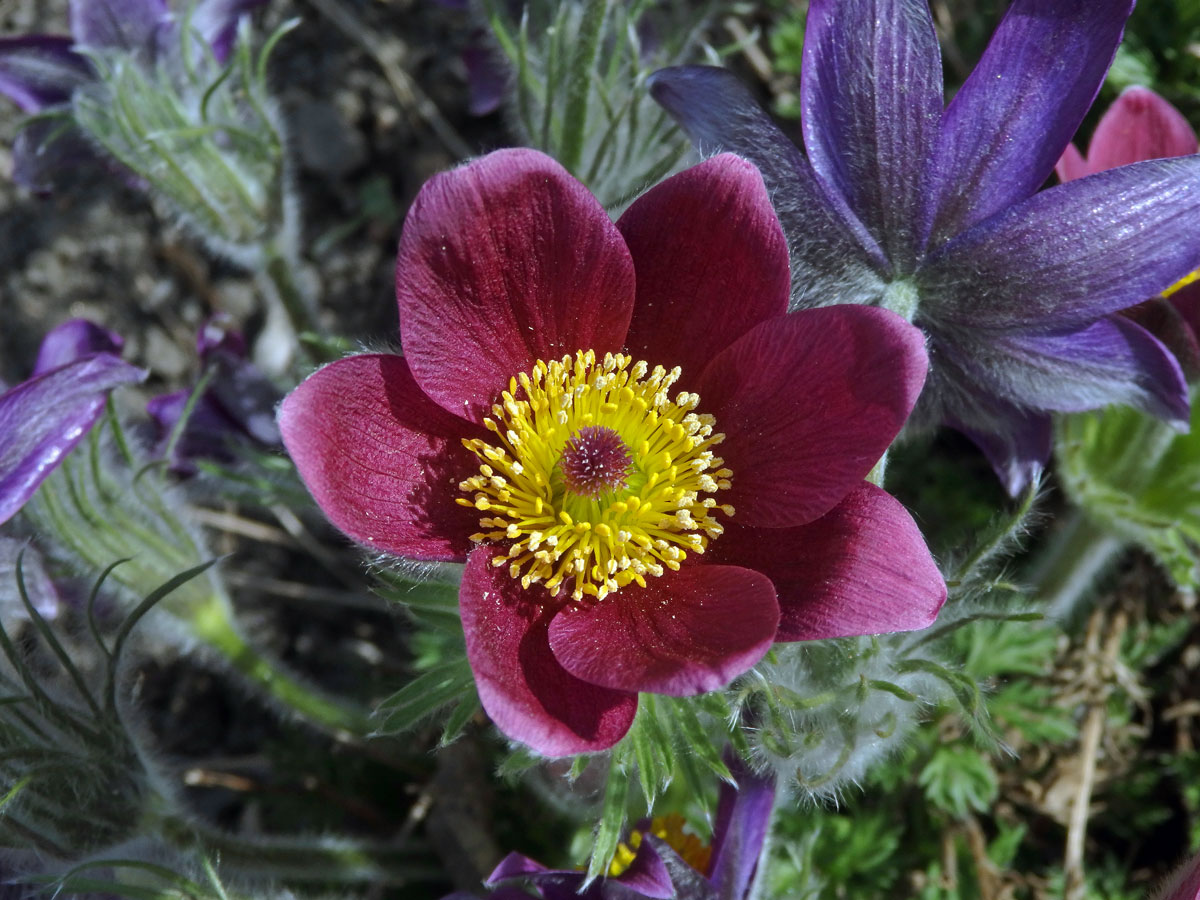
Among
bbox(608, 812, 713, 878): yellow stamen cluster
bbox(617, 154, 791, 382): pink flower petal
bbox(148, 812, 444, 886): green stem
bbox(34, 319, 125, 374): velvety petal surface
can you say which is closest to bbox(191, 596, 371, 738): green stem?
bbox(148, 812, 444, 886): green stem

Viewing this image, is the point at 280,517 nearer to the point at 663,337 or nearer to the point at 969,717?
the point at 663,337

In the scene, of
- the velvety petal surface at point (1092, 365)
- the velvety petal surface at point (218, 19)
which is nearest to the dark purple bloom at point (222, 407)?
the velvety petal surface at point (218, 19)

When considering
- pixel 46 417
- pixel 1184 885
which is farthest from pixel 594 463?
pixel 1184 885

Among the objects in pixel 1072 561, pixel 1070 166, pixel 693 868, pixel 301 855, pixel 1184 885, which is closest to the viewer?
pixel 1184 885

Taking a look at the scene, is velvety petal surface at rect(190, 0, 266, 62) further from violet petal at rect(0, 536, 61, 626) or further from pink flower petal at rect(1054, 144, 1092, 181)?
pink flower petal at rect(1054, 144, 1092, 181)

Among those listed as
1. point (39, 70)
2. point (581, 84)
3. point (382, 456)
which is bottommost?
point (382, 456)

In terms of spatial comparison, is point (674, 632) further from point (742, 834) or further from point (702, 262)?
point (702, 262)

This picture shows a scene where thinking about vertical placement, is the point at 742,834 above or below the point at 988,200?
below

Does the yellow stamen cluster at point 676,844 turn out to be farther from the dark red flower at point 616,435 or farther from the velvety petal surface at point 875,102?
the velvety petal surface at point 875,102
